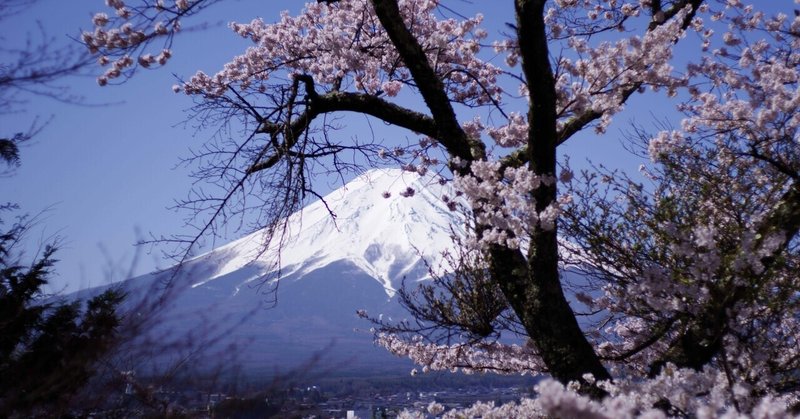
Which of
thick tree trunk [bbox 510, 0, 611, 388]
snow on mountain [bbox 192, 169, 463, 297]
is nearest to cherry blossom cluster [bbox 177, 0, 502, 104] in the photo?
thick tree trunk [bbox 510, 0, 611, 388]

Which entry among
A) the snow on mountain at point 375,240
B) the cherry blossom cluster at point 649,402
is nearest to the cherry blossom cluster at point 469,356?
the cherry blossom cluster at point 649,402

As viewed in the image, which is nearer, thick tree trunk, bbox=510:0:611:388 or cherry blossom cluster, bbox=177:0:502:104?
thick tree trunk, bbox=510:0:611:388

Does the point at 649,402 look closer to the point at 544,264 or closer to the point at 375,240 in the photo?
the point at 544,264

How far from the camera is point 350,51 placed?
544 cm

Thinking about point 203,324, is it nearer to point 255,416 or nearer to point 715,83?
point 255,416

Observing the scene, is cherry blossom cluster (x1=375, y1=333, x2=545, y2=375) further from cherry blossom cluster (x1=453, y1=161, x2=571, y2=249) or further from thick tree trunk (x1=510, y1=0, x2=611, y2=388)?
cherry blossom cluster (x1=453, y1=161, x2=571, y2=249)

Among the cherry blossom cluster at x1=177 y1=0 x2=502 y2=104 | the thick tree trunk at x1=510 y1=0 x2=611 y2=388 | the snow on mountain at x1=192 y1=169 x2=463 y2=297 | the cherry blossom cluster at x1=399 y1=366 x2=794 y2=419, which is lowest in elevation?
the cherry blossom cluster at x1=399 y1=366 x2=794 y2=419

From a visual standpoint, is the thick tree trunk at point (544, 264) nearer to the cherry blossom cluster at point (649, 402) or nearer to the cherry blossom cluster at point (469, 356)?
the cherry blossom cluster at point (649, 402)

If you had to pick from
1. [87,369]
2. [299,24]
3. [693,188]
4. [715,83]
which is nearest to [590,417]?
[87,369]

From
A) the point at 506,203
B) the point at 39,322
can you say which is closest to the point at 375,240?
the point at 39,322

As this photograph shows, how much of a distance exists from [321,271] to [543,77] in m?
139

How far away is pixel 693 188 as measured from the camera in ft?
14.2

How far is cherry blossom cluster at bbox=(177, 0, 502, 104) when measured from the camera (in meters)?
5.88

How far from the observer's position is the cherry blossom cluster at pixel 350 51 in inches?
232
